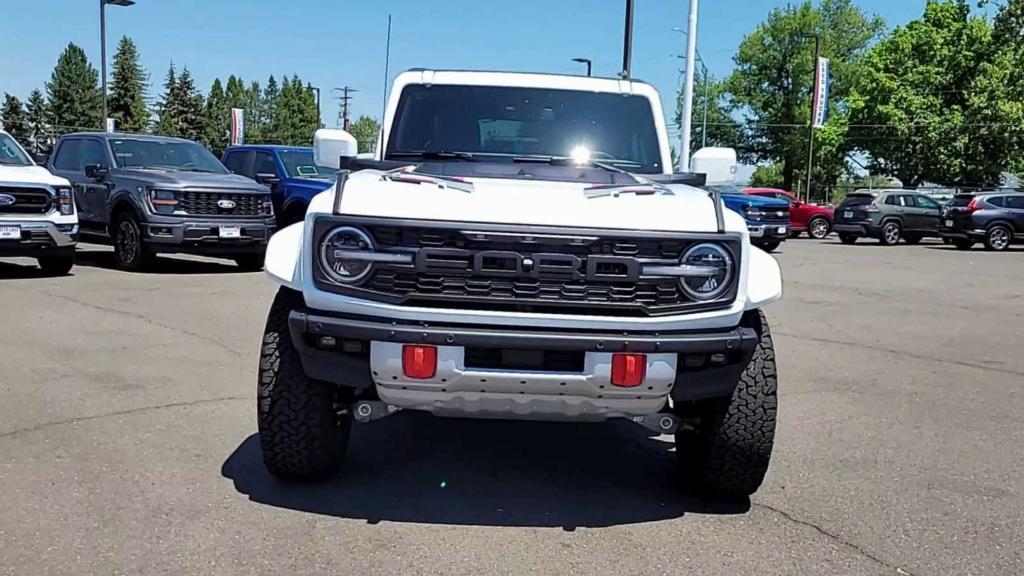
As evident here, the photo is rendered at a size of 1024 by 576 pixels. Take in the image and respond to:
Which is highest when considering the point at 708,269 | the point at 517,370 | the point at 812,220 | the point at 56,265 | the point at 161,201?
the point at 708,269

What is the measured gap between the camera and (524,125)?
5.27 metres

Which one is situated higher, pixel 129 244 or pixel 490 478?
pixel 129 244

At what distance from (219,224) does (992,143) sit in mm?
40550

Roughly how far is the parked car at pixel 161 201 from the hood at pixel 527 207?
918 cm

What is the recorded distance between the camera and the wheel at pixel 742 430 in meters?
3.93

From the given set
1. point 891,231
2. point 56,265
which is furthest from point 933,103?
point 56,265

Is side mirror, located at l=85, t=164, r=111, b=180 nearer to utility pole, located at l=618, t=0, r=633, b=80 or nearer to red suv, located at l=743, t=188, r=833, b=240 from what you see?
utility pole, located at l=618, t=0, r=633, b=80

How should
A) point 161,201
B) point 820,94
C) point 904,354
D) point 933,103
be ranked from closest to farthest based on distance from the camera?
1. point 904,354
2. point 161,201
3. point 820,94
4. point 933,103

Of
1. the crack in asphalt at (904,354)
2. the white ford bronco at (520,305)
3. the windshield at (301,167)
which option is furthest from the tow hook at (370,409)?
the windshield at (301,167)

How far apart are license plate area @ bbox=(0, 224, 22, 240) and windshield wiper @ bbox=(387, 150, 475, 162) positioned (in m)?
7.05

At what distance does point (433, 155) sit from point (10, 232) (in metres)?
7.36

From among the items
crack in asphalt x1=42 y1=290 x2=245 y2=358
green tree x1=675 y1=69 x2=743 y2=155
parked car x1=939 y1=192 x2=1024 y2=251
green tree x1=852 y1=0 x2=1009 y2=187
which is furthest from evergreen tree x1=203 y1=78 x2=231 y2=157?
crack in asphalt x1=42 y1=290 x2=245 y2=358

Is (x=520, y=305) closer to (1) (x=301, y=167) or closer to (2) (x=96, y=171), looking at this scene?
(2) (x=96, y=171)

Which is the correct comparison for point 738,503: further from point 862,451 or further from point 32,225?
point 32,225
